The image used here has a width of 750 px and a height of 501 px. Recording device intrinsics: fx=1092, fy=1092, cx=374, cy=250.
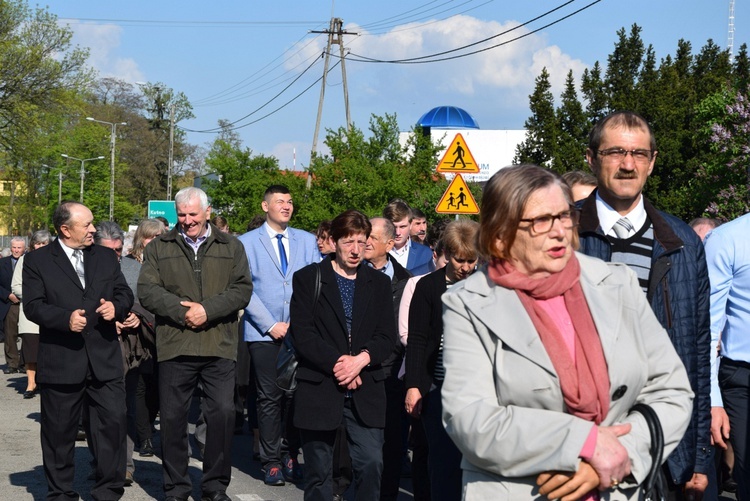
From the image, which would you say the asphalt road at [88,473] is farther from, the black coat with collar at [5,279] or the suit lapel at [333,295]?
the black coat with collar at [5,279]

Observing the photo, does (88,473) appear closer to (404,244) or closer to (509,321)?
(404,244)

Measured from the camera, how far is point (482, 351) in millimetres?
3201

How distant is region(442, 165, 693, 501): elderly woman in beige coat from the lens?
119 inches

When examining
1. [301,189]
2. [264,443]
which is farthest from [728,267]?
[301,189]

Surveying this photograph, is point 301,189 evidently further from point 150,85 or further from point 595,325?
point 150,85

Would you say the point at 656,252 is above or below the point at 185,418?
above

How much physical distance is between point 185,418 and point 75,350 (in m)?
0.96

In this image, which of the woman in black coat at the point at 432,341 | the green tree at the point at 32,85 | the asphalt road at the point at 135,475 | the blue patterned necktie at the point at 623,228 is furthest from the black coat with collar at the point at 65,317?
the green tree at the point at 32,85

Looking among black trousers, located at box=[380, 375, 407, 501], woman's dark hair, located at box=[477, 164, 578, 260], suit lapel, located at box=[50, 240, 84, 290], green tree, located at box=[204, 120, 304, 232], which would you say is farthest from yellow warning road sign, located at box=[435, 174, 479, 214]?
green tree, located at box=[204, 120, 304, 232]

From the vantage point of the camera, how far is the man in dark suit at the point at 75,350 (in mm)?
7641

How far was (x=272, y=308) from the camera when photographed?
9.59m

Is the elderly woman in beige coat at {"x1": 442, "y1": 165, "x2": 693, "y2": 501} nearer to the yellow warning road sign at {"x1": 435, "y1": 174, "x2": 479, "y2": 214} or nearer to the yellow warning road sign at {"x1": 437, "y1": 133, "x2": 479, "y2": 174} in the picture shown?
the yellow warning road sign at {"x1": 437, "y1": 133, "x2": 479, "y2": 174}

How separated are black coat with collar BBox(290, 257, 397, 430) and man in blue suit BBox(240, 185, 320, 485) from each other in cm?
239

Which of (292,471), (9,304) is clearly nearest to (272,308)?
(292,471)
